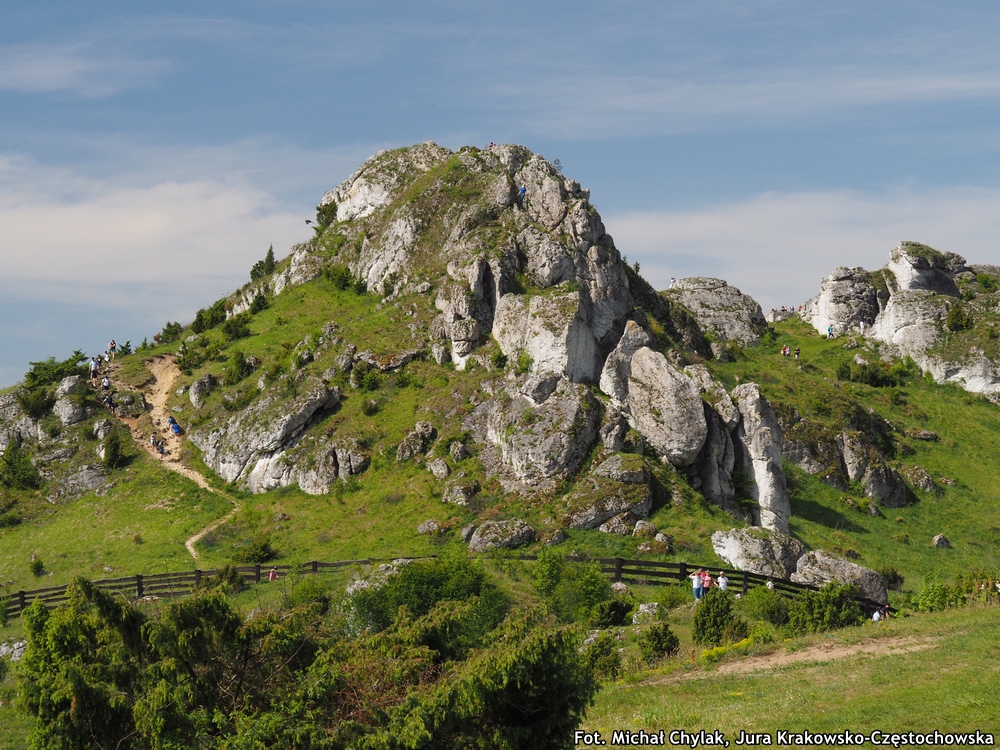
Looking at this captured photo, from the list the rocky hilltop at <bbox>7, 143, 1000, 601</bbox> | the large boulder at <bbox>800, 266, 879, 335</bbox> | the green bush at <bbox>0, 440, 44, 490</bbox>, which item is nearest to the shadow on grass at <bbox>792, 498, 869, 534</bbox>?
the rocky hilltop at <bbox>7, 143, 1000, 601</bbox>

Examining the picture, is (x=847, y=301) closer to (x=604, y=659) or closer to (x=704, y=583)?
(x=704, y=583)

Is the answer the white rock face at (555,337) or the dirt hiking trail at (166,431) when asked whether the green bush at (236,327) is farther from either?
the white rock face at (555,337)

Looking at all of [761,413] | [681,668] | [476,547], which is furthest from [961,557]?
[681,668]

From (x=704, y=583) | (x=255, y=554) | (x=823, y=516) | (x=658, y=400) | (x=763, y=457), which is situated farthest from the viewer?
(x=823, y=516)

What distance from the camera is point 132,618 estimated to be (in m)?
17.4

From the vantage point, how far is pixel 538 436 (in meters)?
45.2

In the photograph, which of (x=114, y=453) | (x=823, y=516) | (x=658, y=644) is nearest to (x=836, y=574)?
(x=823, y=516)

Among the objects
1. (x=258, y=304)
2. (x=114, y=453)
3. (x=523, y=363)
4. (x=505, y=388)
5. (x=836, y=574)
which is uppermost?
(x=258, y=304)

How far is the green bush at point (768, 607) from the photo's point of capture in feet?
104

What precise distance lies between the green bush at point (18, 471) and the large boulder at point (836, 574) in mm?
38995

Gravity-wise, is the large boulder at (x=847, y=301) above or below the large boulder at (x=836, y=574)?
above

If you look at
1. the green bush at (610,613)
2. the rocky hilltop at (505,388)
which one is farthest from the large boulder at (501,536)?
the green bush at (610,613)

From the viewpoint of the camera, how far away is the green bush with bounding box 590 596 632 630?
3416cm

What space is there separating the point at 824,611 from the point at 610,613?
7.62 meters
